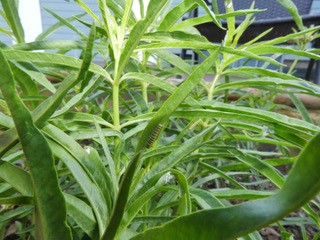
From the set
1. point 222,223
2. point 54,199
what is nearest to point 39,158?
point 54,199

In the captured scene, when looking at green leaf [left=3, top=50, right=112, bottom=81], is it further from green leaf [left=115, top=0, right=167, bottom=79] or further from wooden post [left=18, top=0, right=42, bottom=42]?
wooden post [left=18, top=0, right=42, bottom=42]

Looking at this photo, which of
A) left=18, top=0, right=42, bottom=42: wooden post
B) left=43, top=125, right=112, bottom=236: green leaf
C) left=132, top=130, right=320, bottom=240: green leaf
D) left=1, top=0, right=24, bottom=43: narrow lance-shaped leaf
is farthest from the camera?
left=18, top=0, right=42, bottom=42: wooden post

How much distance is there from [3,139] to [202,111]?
229 mm

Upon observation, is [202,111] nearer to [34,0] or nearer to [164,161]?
[164,161]

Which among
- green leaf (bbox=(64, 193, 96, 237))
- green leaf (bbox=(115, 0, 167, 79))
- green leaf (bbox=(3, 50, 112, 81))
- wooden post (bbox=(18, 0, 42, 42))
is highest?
wooden post (bbox=(18, 0, 42, 42))

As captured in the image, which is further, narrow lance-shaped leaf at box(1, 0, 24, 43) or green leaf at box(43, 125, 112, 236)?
Result: narrow lance-shaped leaf at box(1, 0, 24, 43)

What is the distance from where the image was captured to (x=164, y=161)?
0.35 metres

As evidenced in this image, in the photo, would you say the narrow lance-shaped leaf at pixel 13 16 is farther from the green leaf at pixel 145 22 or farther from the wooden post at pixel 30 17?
the wooden post at pixel 30 17

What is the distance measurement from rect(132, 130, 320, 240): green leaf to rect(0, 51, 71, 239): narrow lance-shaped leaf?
88 mm

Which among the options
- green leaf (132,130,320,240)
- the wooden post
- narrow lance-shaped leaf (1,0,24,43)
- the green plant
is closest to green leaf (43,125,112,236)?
the green plant

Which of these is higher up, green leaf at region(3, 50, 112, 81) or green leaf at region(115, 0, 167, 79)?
green leaf at region(115, 0, 167, 79)

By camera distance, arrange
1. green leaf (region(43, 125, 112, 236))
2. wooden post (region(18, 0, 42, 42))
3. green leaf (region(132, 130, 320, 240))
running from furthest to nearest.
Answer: wooden post (region(18, 0, 42, 42)) < green leaf (region(43, 125, 112, 236)) < green leaf (region(132, 130, 320, 240))

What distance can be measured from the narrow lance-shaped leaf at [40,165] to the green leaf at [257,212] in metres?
0.09

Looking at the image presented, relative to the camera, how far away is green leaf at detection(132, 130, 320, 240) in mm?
157
